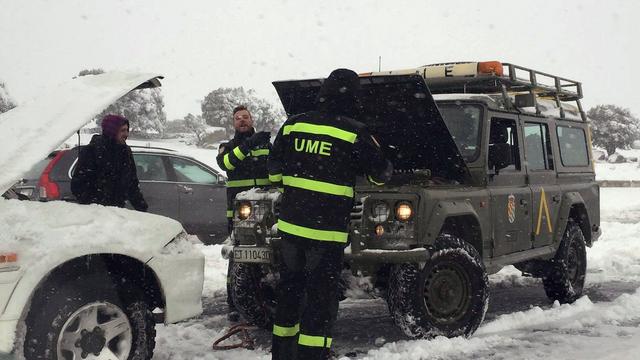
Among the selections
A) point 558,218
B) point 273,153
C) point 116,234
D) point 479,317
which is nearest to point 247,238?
point 273,153

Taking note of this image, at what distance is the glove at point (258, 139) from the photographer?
5.96 m

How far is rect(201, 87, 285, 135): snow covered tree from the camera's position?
2891 inches

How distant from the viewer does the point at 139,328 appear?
4.11m

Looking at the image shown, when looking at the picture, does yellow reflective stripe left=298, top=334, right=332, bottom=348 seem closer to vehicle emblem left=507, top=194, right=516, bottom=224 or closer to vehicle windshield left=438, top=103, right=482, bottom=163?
vehicle windshield left=438, top=103, right=482, bottom=163

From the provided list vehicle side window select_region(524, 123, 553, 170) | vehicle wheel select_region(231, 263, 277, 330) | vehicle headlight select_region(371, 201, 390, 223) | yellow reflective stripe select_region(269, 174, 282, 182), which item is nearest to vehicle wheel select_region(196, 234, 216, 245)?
vehicle wheel select_region(231, 263, 277, 330)

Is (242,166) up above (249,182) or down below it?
above

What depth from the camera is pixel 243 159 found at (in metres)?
6.13

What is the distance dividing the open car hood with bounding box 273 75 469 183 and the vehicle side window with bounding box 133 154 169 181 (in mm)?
3851

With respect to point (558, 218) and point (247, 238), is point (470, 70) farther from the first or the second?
point (247, 238)

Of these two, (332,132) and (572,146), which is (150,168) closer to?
(572,146)

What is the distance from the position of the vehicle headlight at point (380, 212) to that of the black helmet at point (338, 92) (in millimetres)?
1029

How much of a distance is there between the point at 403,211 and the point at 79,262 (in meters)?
Result: 2.33

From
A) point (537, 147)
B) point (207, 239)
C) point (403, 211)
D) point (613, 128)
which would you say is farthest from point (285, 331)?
point (613, 128)

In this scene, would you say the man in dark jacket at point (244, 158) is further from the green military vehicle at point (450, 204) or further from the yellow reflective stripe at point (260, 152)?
the green military vehicle at point (450, 204)
